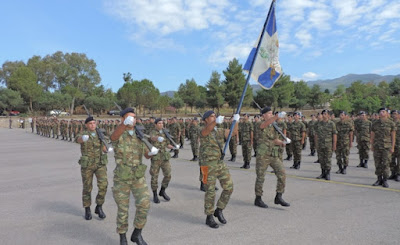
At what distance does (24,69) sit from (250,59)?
7360cm

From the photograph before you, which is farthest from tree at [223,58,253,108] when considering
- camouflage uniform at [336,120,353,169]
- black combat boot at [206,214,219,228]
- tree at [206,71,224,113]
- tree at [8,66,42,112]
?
black combat boot at [206,214,219,228]

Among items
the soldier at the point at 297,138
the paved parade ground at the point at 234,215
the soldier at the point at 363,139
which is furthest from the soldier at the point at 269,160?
the soldier at the point at 363,139

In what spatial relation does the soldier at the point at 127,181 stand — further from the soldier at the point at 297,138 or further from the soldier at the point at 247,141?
the soldier at the point at 297,138

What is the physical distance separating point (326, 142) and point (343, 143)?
5.17 ft

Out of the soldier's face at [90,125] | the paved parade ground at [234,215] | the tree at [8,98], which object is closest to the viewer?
the paved parade ground at [234,215]

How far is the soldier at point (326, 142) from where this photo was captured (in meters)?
8.24

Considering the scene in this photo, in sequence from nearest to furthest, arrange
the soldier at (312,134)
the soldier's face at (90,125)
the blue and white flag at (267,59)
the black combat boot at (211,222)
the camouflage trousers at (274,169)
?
the black combat boot at (211,222) → the soldier's face at (90,125) → the camouflage trousers at (274,169) → the blue and white flag at (267,59) → the soldier at (312,134)

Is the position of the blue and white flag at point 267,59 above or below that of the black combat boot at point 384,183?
above

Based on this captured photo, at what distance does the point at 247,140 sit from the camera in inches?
428

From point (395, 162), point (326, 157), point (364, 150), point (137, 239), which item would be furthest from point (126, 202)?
point (364, 150)

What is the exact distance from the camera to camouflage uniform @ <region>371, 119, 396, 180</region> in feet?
23.9

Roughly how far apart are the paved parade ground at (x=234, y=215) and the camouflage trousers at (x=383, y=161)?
415 mm

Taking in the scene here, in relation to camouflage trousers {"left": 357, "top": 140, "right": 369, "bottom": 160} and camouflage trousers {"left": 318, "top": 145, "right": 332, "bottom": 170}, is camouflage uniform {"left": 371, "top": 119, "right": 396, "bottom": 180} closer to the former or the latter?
camouflage trousers {"left": 318, "top": 145, "right": 332, "bottom": 170}

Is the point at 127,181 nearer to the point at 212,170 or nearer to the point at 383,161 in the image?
the point at 212,170
